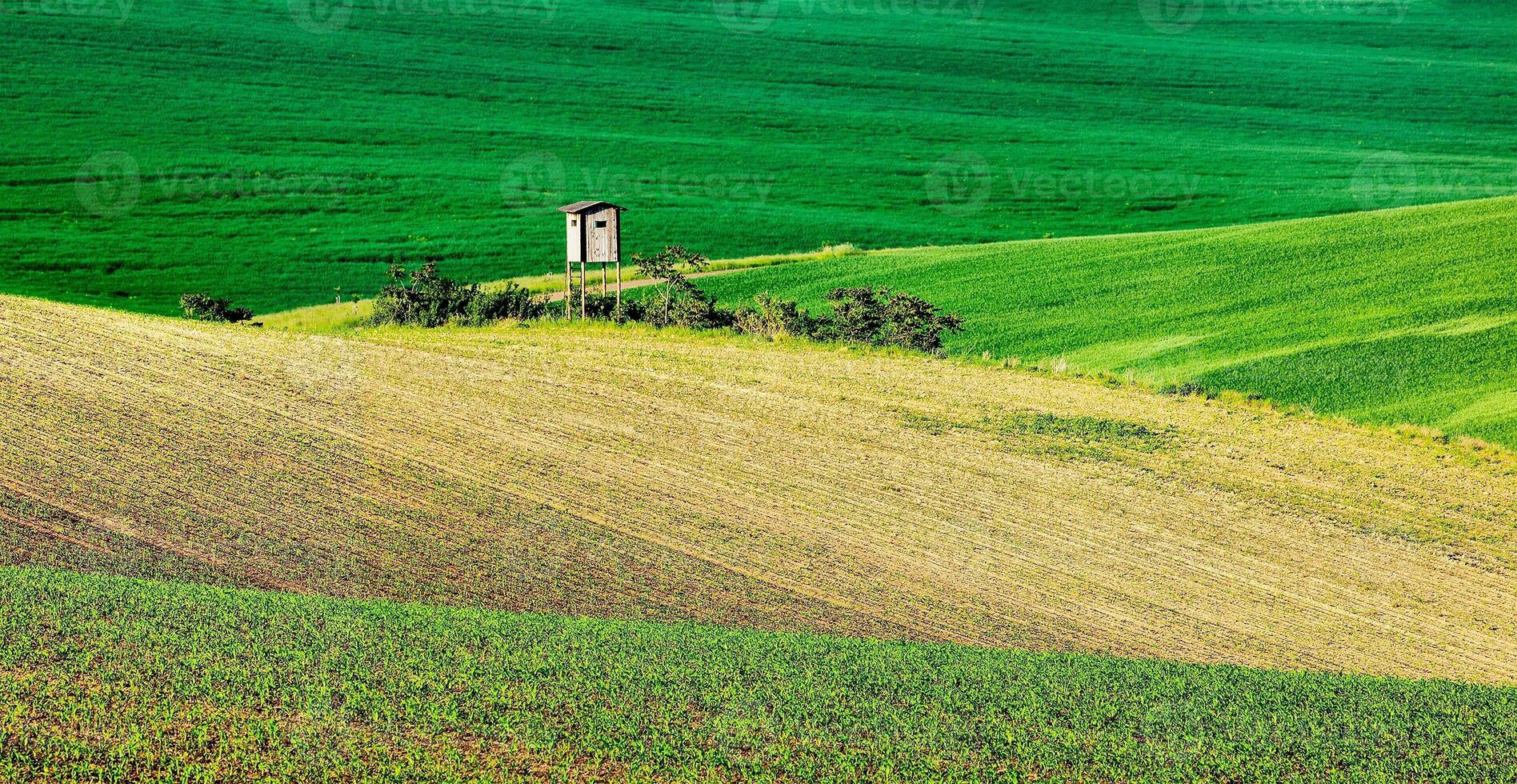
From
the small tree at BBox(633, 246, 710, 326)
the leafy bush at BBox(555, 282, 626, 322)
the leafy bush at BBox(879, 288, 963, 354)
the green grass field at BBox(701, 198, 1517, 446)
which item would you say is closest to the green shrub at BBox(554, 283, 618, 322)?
the leafy bush at BBox(555, 282, 626, 322)

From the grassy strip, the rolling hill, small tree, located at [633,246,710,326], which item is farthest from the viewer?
the grassy strip

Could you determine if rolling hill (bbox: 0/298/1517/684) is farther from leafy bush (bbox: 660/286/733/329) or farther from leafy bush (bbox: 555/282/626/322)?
leafy bush (bbox: 555/282/626/322)

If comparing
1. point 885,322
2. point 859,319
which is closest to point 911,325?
point 885,322

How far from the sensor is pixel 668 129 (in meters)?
57.3

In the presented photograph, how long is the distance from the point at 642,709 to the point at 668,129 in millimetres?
50518

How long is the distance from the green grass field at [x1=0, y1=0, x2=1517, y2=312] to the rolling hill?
18.1 meters

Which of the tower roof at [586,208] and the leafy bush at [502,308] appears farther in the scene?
the tower roof at [586,208]

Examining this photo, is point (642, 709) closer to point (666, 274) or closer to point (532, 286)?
point (666, 274)

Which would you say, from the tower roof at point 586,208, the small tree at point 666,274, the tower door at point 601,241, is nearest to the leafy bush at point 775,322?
the small tree at point 666,274

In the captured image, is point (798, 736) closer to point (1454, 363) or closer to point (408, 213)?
point (1454, 363)

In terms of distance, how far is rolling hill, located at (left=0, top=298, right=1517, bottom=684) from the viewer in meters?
12.4

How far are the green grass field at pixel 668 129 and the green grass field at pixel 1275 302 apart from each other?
9251 millimetres

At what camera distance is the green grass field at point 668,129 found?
4250cm

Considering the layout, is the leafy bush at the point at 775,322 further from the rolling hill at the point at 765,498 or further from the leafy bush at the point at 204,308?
the leafy bush at the point at 204,308
